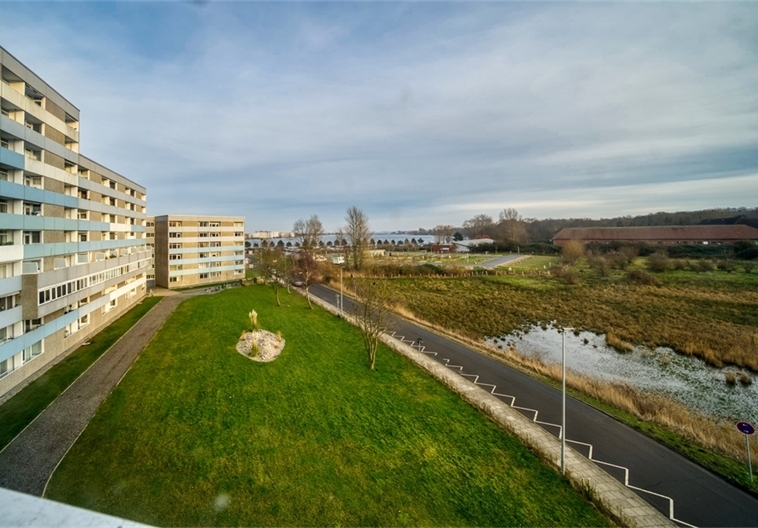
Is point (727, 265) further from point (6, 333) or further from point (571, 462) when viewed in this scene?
point (6, 333)

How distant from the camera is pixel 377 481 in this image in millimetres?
12930

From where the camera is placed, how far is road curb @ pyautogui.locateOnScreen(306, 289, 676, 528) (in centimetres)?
1165

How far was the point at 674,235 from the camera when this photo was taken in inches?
3642

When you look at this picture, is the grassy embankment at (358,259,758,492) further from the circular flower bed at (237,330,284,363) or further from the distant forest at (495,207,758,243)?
the distant forest at (495,207,758,243)

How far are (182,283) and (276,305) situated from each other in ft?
65.7

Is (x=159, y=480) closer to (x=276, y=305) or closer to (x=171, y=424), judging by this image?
(x=171, y=424)

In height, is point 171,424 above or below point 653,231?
below

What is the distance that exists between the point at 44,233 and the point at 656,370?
37179mm

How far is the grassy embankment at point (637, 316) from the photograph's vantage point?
54.4 feet

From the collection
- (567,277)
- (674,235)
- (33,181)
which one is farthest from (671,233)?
(33,181)

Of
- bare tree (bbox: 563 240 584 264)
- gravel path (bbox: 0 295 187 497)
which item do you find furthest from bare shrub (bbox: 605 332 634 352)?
bare tree (bbox: 563 240 584 264)

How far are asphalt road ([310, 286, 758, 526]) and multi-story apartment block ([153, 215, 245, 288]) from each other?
4295 centimetres

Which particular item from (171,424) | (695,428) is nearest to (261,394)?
(171,424)

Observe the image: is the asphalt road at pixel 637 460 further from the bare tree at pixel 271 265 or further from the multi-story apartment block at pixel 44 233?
the bare tree at pixel 271 265
